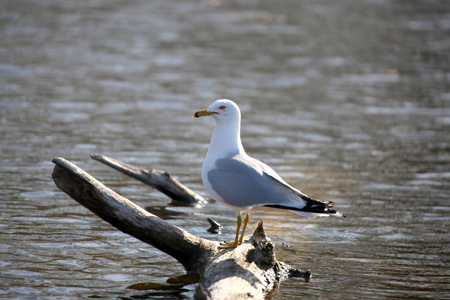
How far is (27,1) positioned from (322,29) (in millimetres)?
10782

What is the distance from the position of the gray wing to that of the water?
2.88ft

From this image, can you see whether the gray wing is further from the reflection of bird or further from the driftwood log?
the driftwood log

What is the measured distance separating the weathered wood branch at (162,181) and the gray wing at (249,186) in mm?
2264

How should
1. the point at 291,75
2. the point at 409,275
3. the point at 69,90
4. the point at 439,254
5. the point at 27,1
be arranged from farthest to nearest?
the point at 27,1, the point at 291,75, the point at 69,90, the point at 439,254, the point at 409,275

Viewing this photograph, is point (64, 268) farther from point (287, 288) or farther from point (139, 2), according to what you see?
point (139, 2)

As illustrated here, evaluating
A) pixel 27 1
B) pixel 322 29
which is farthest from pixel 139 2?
pixel 322 29

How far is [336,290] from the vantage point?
6.59 metres

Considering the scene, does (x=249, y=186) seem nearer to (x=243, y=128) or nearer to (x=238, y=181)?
(x=238, y=181)

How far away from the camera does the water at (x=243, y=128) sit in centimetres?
718

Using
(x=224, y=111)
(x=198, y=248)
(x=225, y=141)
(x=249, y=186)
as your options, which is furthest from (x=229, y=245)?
(x=224, y=111)

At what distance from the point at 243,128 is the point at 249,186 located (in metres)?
7.31

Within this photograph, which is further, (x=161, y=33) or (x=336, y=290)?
(x=161, y=33)

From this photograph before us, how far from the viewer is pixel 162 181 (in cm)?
913

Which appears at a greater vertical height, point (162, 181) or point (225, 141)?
point (225, 141)
